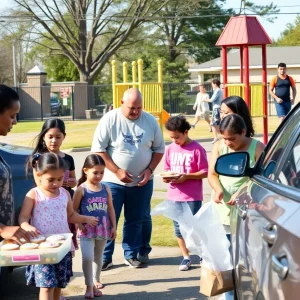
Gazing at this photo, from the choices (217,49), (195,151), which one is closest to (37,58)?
(217,49)

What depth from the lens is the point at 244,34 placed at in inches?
686

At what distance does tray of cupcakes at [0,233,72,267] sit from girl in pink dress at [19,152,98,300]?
637 mm

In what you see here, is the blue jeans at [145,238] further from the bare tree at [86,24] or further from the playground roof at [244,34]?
the bare tree at [86,24]

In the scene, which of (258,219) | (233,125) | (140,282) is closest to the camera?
(258,219)

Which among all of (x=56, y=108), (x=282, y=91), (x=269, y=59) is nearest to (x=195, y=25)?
(x=269, y=59)

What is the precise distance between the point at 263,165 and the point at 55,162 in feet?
5.84

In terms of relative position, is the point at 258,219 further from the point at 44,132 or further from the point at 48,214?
the point at 44,132

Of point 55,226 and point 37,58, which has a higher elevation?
point 37,58

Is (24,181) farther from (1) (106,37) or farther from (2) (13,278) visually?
(1) (106,37)

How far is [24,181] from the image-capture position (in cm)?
635

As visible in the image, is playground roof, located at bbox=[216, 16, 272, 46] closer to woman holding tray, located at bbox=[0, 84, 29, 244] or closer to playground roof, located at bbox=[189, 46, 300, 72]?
woman holding tray, located at bbox=[0, 84, 29, 244]

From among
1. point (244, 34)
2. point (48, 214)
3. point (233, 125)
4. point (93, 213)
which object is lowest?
point (93, 213)

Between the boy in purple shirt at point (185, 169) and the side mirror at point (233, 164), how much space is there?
2697 mm

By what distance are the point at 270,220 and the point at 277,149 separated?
3.29ft
